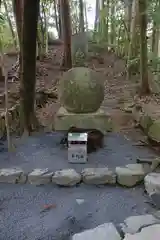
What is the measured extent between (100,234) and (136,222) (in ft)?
0.86

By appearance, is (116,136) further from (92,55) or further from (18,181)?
(92,55)

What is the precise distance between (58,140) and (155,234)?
1.79 m

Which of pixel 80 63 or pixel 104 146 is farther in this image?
pixel 80 63

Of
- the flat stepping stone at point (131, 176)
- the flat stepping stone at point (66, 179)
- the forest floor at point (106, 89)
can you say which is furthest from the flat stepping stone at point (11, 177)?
the forest floor at point (106, 89)

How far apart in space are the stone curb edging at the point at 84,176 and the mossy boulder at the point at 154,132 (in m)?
0.55

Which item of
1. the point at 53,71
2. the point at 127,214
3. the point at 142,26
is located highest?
the point at 142,26

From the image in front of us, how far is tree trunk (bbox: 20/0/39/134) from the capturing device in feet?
10.0

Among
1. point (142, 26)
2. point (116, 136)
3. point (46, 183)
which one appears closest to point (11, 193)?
point (46, 183)

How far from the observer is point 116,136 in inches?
135

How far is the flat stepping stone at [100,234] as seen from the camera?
5.54ft

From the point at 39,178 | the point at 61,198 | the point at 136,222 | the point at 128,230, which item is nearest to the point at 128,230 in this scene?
the point at 128,230

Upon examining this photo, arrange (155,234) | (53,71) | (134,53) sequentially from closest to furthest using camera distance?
1. (155,234)
2. (134,53)
3. (53,71)

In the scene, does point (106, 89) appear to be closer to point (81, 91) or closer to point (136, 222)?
point (81, 91)

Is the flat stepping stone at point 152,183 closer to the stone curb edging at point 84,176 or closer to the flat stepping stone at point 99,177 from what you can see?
the stone curb edging at point 84,176
